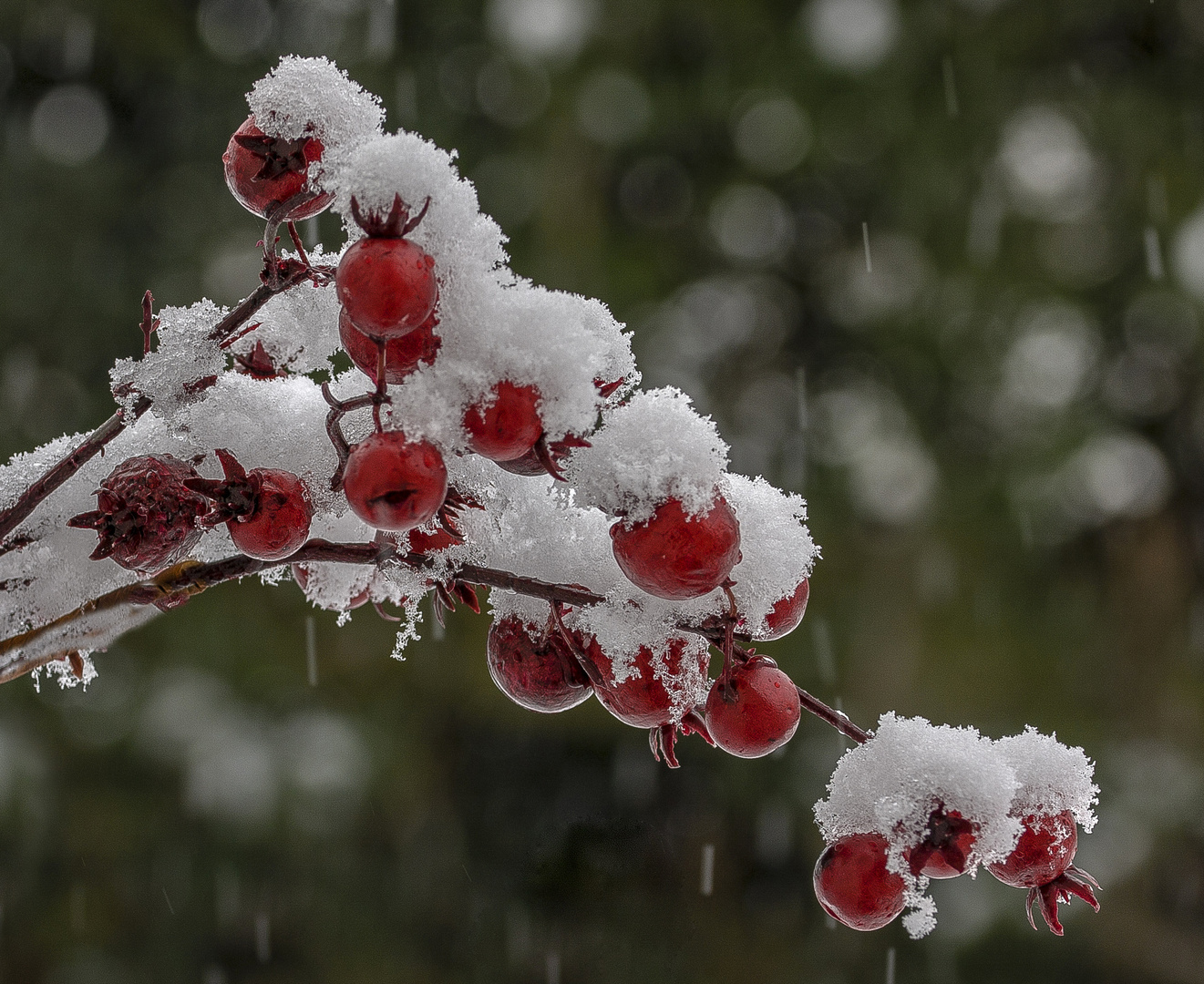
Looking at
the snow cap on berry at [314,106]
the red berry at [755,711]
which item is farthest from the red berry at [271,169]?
the red berry at [755,711]

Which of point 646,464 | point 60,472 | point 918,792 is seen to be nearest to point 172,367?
point 60,472

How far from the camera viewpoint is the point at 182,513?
29cm

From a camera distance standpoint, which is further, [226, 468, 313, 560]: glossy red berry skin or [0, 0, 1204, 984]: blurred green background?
[0, 0, 1204, 984]: blurred green background

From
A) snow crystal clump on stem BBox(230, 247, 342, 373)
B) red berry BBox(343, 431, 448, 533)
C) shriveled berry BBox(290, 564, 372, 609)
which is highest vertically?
snow crystal clump on stem BBox(230, 247, 342, 373)

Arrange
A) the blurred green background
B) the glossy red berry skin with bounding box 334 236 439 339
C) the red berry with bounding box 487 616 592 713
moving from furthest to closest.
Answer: the blurred green background < the red berry with bounding box 487 616 592 713 < the glossy red berry skin with bounding box 334 236 439 339

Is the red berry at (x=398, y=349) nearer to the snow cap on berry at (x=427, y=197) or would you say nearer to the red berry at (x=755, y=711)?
the snow cap on berry at (x=427, y=197)

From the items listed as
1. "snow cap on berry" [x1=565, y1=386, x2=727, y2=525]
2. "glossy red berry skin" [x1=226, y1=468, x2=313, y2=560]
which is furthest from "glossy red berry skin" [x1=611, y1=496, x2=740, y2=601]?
"glossy red berry skin" [x1=226, y1=468, x2=313, y2=560]

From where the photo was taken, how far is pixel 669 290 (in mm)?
1613

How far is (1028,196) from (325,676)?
59.1 inches

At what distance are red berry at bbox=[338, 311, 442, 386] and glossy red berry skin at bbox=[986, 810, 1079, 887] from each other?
0.25 m

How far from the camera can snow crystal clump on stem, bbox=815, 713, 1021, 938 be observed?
0.29m

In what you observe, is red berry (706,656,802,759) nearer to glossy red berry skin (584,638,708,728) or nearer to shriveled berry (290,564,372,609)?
glossy red berry skin (584,638,708,728)

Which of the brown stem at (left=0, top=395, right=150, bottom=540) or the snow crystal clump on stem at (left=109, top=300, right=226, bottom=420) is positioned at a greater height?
the snow crystal clump on stem at (left=109, top=300, right=226, bottom=420)

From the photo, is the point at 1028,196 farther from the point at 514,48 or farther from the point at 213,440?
the point at 213,440
